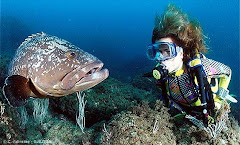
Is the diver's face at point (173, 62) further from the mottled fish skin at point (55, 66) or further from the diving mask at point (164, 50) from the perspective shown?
the mottled fish skin at point (55, 66)

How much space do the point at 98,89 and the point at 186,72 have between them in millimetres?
2671

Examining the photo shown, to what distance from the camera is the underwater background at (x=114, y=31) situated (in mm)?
Result: 5352

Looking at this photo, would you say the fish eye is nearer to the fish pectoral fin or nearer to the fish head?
the fish head

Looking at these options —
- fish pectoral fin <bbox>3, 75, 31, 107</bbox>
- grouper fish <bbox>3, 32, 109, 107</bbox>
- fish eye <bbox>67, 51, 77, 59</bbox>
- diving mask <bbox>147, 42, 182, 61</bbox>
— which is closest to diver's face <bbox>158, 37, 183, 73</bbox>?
diving mask <bbox>147, 42, 182, 61</bbox>

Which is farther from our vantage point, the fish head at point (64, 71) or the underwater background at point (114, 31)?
the underwater background at point (114, 31)

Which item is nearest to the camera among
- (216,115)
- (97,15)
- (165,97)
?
(216,115)

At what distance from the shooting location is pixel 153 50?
3.76 m

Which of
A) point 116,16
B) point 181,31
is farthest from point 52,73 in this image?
point 116,16

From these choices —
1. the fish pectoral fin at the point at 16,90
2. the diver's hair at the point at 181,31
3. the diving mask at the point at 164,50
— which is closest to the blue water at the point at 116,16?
the diver's hair at the point at 181,31

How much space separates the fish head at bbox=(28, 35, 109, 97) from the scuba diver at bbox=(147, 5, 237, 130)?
1.53m

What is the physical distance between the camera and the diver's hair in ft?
11.8

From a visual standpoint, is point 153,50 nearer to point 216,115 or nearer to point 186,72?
point 186,72

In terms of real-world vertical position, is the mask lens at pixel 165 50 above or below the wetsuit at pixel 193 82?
above

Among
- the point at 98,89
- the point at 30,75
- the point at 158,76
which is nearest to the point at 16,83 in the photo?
the point at 30,75
